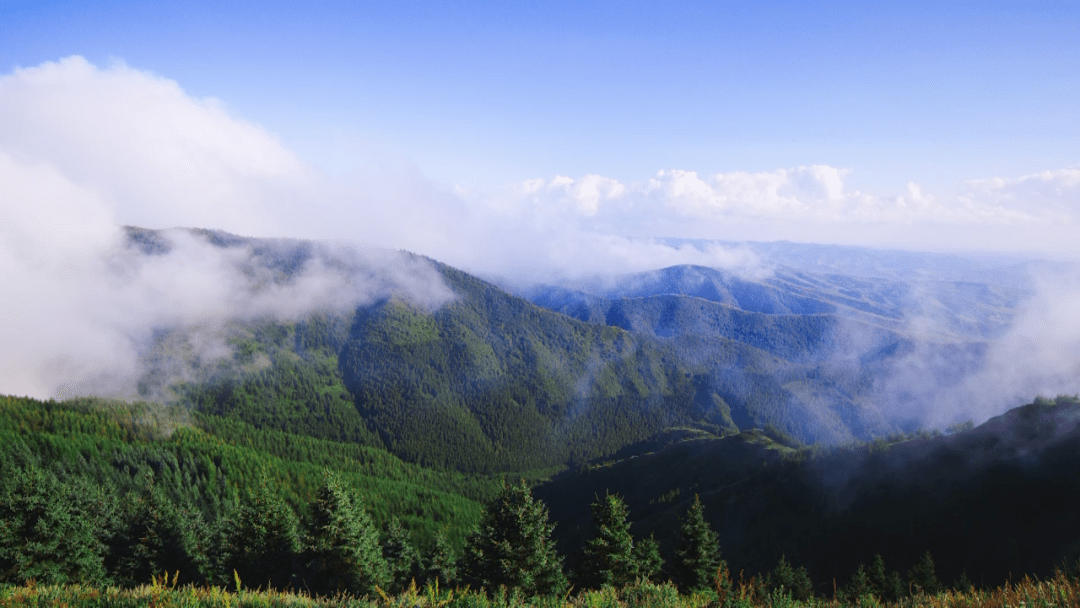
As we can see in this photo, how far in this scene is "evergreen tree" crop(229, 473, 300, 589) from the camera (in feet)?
117

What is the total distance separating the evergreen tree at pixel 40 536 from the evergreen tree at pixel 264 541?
1063 cm

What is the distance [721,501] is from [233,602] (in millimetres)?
131057

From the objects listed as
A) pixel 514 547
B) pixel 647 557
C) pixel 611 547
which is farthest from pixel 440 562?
pixel 514 547

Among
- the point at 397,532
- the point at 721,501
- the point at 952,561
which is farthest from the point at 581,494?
the point at 397,532

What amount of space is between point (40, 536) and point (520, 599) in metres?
48.8

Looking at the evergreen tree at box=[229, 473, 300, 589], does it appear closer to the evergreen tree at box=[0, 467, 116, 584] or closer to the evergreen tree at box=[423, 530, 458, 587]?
the evergreen tree at box=[0, 467, 116, 584]

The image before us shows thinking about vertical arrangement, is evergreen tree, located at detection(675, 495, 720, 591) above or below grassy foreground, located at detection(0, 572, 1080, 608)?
below

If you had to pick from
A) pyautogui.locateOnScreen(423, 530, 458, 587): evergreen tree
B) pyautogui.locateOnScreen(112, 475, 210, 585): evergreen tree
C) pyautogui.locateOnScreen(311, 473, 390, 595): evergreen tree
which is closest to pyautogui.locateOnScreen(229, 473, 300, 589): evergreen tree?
pyautogui.locateOnScreen(311, 473, 390, 595): evergreen tree

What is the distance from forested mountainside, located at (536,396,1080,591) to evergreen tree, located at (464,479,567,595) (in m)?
57.0

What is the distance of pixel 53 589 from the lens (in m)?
11.3

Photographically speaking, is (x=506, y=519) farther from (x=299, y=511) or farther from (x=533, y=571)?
(x=299, y=511)

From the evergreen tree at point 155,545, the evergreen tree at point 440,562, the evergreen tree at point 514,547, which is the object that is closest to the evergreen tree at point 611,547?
the evergreen tree at point 514,547

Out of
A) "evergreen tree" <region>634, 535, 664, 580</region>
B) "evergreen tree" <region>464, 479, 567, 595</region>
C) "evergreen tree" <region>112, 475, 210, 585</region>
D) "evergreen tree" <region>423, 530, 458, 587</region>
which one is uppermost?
"evergreen tree" <region>464, 479, 567, 595</region>

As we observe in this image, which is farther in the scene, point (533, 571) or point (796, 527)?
point (796, 527)
